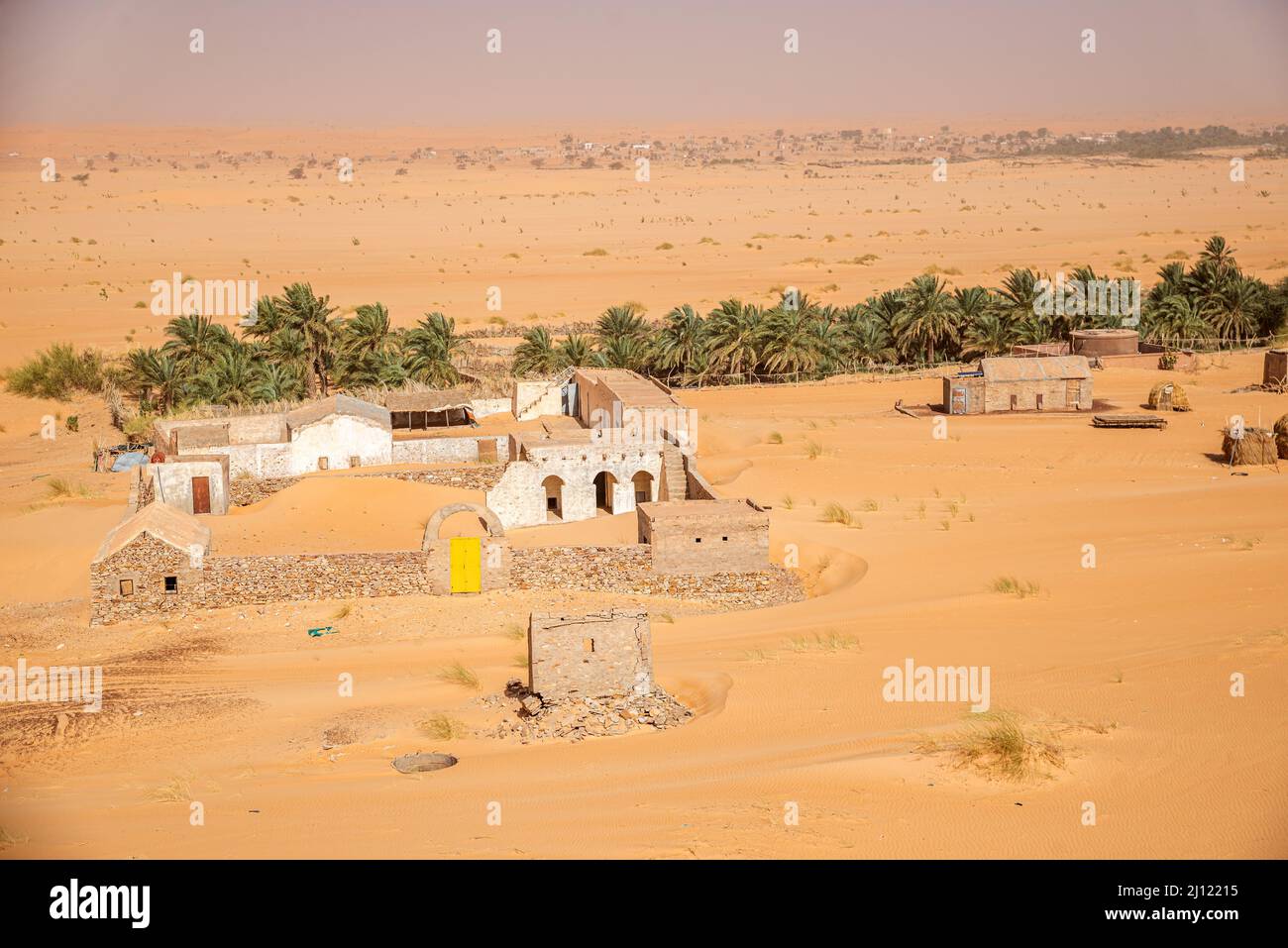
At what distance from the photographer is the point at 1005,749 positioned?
13375 mm

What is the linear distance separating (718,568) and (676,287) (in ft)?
161

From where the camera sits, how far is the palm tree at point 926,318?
4916 cm

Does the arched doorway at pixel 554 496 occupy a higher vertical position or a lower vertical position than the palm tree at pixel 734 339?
lower

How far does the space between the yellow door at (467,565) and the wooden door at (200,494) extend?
8.43m

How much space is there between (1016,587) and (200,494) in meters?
17.0

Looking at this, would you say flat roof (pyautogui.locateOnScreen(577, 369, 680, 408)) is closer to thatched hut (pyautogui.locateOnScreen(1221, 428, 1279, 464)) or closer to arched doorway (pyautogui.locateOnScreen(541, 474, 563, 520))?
arched doorway (pyautogui.locateOnScreen(541, 474, 563, 520))

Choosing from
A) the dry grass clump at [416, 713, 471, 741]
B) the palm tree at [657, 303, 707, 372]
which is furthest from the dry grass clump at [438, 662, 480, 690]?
the palm tree at [657, 303, 707, 372]

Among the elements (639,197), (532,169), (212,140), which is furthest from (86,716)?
(212,140)

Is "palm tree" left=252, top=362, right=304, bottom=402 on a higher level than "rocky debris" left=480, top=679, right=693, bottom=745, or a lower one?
higher

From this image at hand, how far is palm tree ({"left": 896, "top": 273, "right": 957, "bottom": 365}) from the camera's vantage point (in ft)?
161

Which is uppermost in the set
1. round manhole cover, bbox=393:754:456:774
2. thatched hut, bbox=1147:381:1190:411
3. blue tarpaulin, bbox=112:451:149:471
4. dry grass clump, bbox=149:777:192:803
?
thatched hut, bbox=1147:381:1190:411

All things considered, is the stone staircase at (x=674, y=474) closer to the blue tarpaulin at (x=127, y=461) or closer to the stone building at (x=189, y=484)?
the stone building at (x=189, y=484)

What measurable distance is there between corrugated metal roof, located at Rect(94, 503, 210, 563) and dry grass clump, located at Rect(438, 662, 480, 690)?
19.8ft

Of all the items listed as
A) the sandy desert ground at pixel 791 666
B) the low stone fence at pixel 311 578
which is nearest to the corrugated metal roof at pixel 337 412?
the sandy desert ground at pixel 791 666
